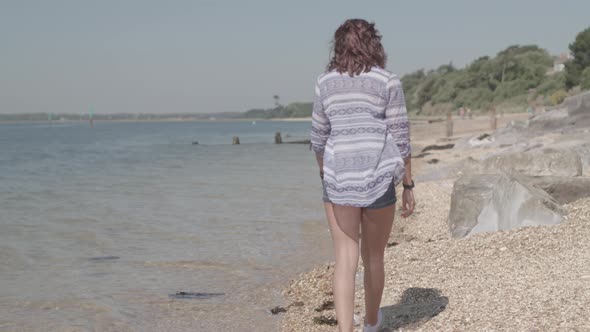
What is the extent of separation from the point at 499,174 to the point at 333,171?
4.52 metres

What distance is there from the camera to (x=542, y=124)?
21.3m

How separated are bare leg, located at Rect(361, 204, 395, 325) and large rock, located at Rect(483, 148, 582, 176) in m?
6.18

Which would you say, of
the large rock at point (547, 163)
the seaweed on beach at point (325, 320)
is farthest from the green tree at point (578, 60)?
the seaweed on beach at point (325, 320)

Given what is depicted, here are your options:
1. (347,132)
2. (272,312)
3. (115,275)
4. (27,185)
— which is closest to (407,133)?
(347,132)

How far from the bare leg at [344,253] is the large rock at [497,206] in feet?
12.0

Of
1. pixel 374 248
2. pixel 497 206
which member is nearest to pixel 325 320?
pixel 374 248

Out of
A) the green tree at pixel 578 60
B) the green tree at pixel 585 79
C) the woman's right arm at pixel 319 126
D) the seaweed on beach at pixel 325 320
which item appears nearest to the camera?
the woman's right arm at pixel 319 126

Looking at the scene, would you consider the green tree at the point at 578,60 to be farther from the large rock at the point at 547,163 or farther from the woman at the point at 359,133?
the woman at the point at 359,133

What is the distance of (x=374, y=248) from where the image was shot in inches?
156

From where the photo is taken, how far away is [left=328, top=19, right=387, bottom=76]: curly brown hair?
3.72 metres

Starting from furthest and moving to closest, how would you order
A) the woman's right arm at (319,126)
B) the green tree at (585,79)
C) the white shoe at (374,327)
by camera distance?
the green tree at (585,79) → the white shoe at (374,327) → the woman's right arm at (319,126)

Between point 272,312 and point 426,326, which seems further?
point 272,312

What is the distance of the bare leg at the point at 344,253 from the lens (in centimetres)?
379

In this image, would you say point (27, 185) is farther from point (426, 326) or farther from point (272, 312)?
point (426, 326)
